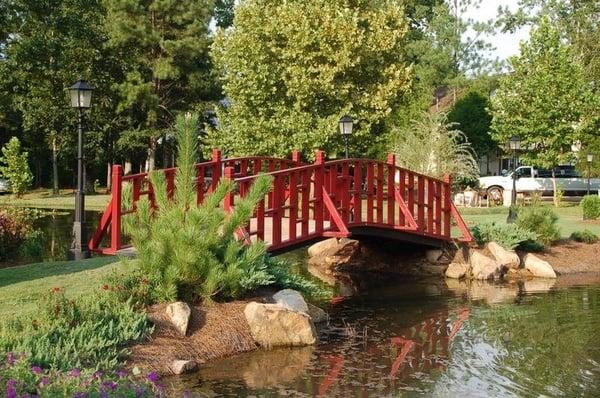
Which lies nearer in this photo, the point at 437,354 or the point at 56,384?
the point at 56,384

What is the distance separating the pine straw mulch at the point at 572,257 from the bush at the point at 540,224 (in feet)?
0.86

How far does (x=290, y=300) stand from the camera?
1051 centimetres

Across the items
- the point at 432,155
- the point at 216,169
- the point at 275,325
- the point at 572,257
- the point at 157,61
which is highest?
the point at 157,61

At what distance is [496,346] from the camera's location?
10.8 m

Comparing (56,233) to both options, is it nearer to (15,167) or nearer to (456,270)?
(456,270)

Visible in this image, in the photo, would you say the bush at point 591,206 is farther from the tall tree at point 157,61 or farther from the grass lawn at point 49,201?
the tall tree at point 157,61

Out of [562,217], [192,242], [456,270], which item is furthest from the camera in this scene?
[562,217]

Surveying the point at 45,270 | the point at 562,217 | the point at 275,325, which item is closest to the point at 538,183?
the point at 562,217

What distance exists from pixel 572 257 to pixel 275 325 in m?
10.9

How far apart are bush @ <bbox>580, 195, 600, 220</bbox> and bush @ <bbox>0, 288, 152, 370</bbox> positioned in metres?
18.6

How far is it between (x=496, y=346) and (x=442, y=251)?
295 inches

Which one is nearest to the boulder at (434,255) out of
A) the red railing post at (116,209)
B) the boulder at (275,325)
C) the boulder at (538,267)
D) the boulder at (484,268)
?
the boulder at (484,268)

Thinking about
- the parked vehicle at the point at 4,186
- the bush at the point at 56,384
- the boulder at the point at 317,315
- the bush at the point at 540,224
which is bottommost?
the boulder at the point at 317,315

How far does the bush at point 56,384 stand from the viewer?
566 cm
